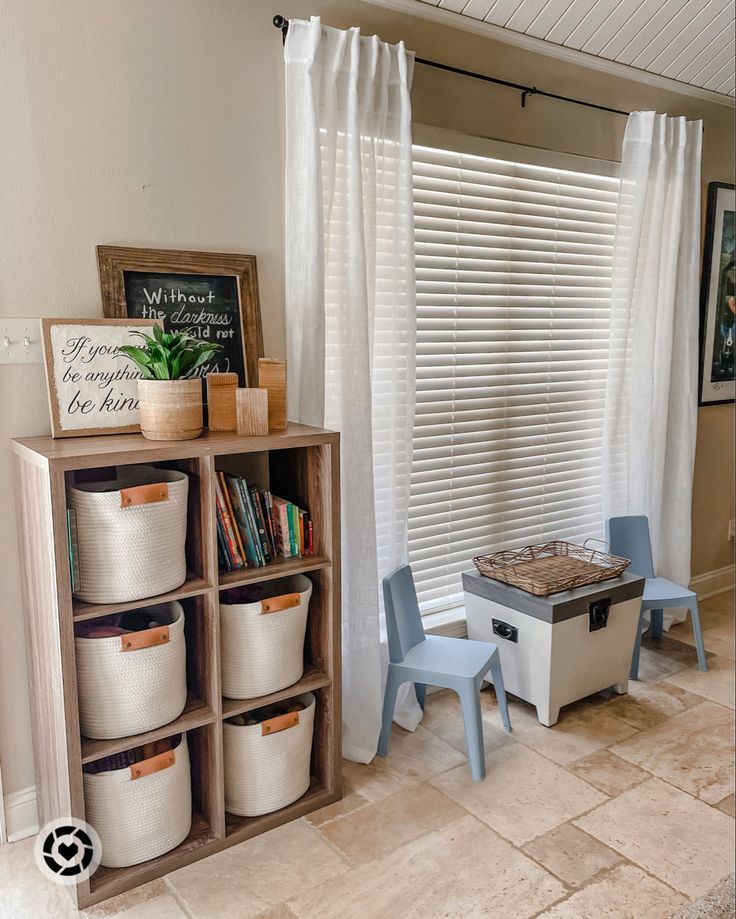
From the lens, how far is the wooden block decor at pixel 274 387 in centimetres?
202

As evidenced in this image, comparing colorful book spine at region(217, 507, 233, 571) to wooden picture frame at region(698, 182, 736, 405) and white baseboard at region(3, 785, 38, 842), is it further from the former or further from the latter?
wooden picture frame at region(698, 182, 736, 405)

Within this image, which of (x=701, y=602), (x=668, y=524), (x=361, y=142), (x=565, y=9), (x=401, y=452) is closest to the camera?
(x=361, y=142)

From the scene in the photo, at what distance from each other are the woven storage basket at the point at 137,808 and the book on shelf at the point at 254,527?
50 cm

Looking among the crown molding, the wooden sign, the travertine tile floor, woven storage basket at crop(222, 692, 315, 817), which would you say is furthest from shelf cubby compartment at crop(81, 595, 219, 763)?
the crown molding

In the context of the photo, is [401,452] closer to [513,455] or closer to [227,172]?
[513,455]

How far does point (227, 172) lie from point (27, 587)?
124cm

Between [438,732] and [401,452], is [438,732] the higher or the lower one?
the lower one

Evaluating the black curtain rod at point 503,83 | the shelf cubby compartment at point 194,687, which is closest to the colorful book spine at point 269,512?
the shelf cubby compartment at point 194,687

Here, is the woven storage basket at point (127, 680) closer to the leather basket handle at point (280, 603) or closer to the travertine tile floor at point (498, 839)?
the leather basket handle at point (280, 603)

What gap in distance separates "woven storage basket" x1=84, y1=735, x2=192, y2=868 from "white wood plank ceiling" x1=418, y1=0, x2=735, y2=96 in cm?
237

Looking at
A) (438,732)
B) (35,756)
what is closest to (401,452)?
(438,732)

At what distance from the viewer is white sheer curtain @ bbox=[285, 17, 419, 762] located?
2.19m

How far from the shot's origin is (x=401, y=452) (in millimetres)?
2512

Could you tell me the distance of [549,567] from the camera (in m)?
2.79
